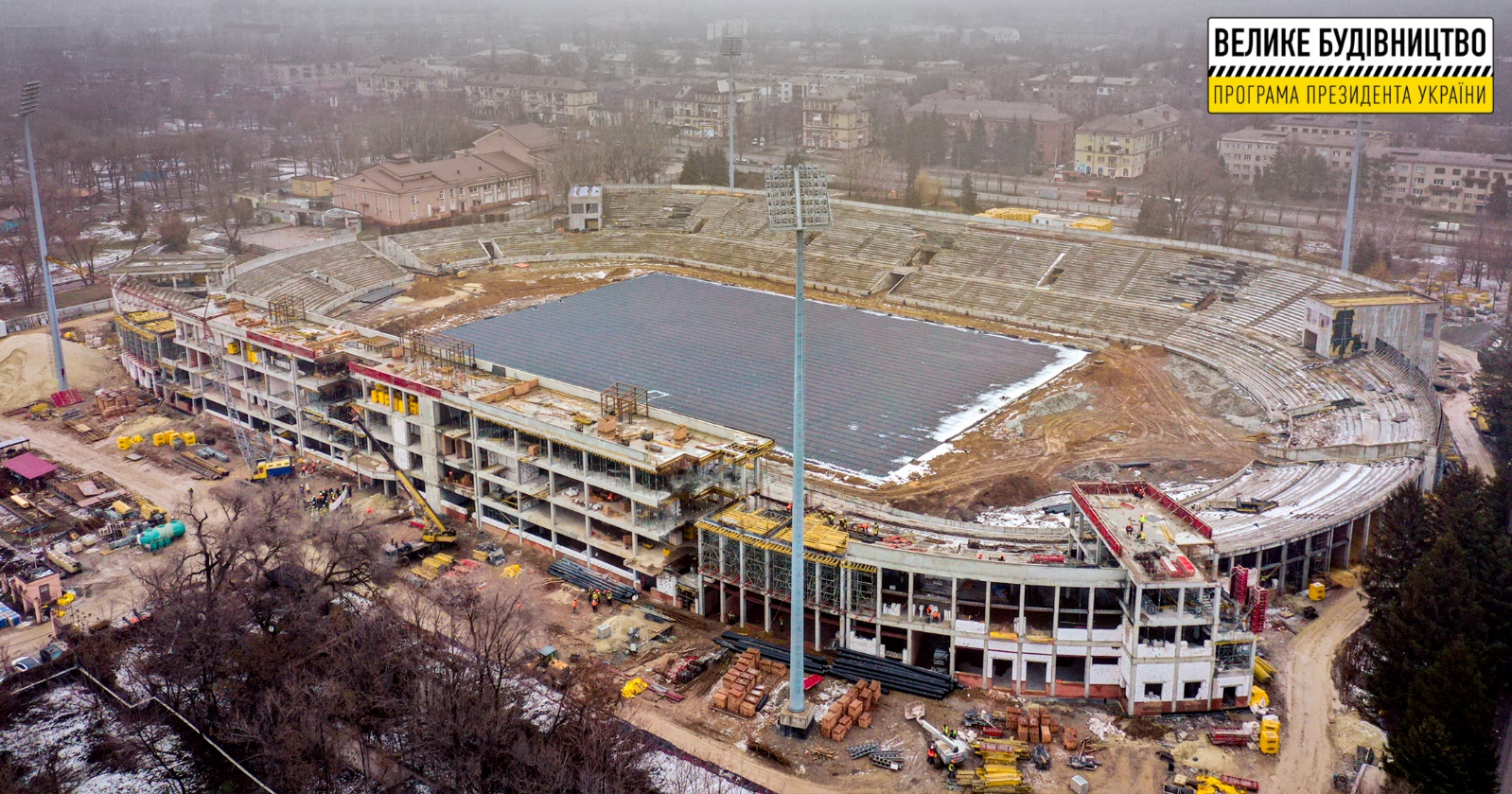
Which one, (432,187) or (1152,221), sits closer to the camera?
(1152,221)

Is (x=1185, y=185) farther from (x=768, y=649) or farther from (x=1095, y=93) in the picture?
(x=768, y=649)

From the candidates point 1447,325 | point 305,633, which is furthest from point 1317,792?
point 1447,325

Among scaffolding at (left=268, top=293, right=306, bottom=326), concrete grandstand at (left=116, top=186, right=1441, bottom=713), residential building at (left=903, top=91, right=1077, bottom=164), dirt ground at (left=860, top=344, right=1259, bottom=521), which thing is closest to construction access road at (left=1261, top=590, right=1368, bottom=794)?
concrete grandstand at (left=116, top=186, right=1441, bottom=713)

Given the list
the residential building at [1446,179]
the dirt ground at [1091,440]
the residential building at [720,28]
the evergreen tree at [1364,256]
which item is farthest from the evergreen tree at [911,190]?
the residential building at [720,28]

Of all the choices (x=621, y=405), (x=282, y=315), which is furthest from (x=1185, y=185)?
(x=282, y=315)

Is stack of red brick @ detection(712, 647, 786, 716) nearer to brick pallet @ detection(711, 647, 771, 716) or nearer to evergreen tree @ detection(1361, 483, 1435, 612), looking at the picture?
brick pallet @ detection(711, 647, 771, 716)

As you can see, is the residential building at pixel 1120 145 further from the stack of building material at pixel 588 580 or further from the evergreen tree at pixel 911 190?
the stack of building material at pixel 588 580
